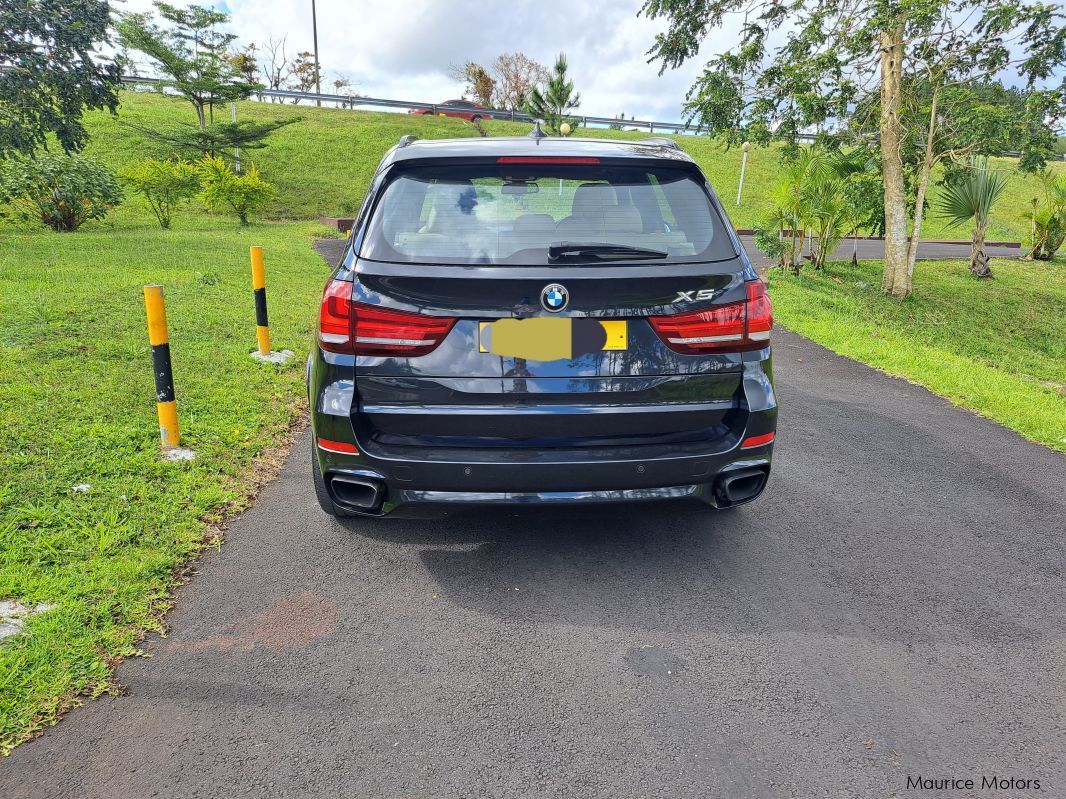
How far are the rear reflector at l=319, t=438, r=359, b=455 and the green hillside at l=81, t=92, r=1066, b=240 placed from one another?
23.2 meters

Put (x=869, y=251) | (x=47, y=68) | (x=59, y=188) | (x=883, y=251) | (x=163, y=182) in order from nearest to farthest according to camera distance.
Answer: (x=47, y=68) < (x=59, y=188) < (x=163, y=182) < (x=883, y=251) < (x=869, y=251)

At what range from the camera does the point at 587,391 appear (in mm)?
2770

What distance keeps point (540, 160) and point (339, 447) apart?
143 cm

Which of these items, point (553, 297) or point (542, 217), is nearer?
point (553, 297)

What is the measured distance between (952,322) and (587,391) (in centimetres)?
1200

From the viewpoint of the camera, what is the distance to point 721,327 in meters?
2.83

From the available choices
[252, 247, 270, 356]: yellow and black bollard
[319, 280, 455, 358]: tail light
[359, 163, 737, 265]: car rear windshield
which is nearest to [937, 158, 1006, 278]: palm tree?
[252, 247, 270, 356]: yellow and black bollard

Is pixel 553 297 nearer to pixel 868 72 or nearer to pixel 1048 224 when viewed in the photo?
pixel 868 72

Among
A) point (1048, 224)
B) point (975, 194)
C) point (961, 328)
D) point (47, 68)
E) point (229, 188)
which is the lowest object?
→ point (961, 328)

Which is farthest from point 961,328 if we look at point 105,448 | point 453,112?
point 453,112

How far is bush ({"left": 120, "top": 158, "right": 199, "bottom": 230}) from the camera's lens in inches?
669

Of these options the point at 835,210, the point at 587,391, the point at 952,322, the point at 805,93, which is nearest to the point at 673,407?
the point at 587,391

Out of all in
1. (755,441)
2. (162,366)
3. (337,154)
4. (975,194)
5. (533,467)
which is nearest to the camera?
(533,467)

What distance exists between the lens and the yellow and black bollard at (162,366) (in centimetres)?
408
